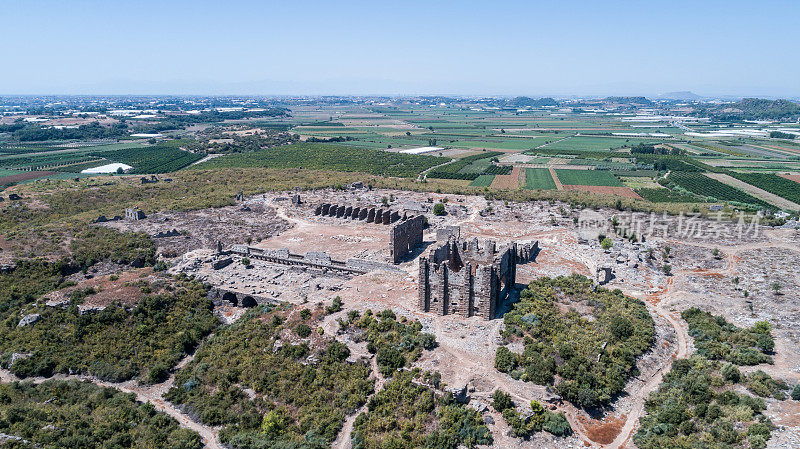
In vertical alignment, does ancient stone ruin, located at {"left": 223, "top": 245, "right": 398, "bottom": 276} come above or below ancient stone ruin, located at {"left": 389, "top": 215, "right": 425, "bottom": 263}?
below

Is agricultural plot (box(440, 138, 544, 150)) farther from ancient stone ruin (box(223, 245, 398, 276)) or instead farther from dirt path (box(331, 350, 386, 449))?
dirt path (box(331, 350, 386, 449))

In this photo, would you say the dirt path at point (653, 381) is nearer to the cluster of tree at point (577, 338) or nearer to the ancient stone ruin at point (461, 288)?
the cluster of tree at point (577, 338)

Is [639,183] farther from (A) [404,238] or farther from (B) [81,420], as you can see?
(B) [81,420]

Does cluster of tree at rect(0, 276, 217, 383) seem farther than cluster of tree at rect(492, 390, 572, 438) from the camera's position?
Yes

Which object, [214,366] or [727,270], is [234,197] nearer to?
[214,366]

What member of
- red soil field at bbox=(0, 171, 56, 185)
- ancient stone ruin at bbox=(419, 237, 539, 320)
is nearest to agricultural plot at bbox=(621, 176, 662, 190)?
ancient stone ruin at bbox=(419, 237, 539, 320)

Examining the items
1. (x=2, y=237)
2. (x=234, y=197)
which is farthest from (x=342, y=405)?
(x=234, y=197)
